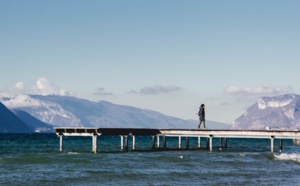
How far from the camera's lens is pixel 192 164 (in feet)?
167

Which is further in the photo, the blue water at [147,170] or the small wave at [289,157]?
the small wave at [289,157]

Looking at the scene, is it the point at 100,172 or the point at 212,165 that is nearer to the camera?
the point at 100,172

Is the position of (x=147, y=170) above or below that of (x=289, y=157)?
below

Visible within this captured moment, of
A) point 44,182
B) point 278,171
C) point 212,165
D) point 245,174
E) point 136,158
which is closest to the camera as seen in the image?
point 44,182

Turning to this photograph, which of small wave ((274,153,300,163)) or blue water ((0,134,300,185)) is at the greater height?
small wave ((274,153,300,163))

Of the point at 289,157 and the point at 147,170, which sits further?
the point at 289,157

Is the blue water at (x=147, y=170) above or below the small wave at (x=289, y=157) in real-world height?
Answer: below

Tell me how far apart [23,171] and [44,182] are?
7919 millimetres

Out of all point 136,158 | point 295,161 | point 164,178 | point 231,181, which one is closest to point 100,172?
point 164,178

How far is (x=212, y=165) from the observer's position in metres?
50.5

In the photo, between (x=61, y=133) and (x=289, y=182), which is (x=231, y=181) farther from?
(x=61, y=133)

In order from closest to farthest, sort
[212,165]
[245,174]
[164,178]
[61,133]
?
[164,178]
[245,174]
[212,165]
[61,133]

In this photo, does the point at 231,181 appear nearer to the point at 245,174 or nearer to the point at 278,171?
the point at 245,174

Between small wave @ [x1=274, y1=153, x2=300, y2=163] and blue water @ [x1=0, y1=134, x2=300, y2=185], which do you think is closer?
blue water @ [x1=0, y1=134, x2=300, y2=185]
